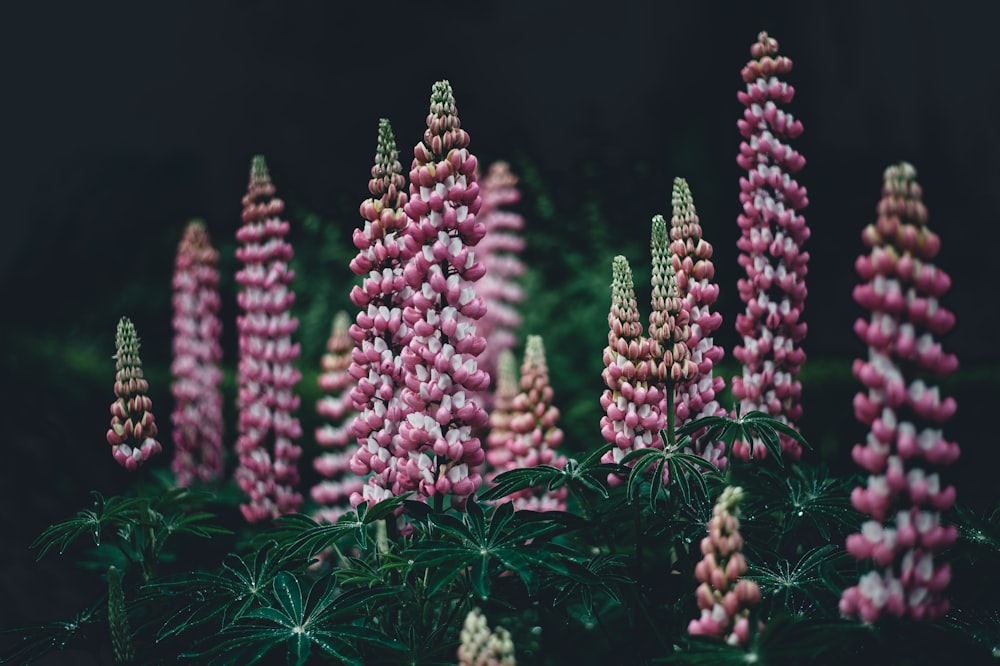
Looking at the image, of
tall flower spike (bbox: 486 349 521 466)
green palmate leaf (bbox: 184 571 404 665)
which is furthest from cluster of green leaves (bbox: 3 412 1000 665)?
tall flower spike (bbox: 486 349 521 466)

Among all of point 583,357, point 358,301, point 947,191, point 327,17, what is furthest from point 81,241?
point 947,191

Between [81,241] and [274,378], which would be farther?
[81,241]

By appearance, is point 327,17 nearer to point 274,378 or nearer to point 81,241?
point 81,241

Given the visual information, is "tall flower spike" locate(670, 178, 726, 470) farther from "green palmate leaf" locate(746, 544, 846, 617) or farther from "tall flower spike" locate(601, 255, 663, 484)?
"green palmate leaf" locate(746, 544, 846, 617)

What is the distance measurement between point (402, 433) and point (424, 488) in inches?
6.2

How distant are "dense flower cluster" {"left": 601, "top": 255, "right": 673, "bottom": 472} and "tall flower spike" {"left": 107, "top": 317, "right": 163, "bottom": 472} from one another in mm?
1292

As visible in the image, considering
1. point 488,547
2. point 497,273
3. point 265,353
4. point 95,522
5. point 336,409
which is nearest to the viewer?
point 488,547

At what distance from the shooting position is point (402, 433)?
2.08 meters

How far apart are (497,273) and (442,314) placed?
3805 millimetres

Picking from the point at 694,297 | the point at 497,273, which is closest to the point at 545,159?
the point at 497,273

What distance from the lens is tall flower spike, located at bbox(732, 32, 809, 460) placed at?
2.32 m

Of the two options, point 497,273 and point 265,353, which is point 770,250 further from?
point 497,273

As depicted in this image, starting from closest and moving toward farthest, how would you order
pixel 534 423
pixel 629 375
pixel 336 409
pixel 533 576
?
pixel 533 576
pixel 629 375
pixel 534 423
pixel 336 409

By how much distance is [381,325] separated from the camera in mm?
2176
